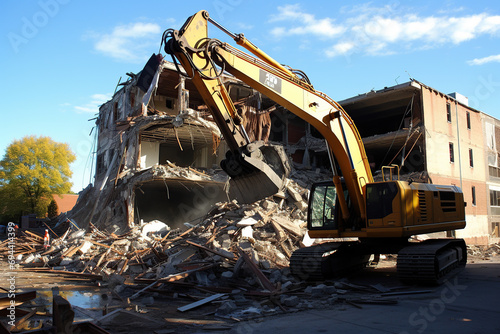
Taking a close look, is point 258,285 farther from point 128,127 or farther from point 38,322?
point 128,127

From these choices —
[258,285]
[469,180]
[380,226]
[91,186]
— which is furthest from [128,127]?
[469,180]

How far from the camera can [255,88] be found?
8.16 metres

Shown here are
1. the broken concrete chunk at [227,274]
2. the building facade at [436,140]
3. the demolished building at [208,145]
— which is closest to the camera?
the broken concrete chunk at [227,274]

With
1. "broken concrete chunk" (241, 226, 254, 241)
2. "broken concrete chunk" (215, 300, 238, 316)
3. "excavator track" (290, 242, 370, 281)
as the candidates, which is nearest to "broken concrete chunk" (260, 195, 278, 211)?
"broken concrete chunk" (241, 226, 254, 241)

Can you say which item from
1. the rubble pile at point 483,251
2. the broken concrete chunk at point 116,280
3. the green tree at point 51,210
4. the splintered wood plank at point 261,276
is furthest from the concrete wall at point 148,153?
the green tree at point 51,210

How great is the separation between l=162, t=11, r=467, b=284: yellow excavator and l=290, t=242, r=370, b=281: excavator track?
25 mm

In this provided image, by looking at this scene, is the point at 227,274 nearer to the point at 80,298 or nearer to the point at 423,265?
the point at 80,298

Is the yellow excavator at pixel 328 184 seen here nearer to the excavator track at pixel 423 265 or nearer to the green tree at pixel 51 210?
the excavator track at pixel 423 265

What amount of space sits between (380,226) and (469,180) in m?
22.8

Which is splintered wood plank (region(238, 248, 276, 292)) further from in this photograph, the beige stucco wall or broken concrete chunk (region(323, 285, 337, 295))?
the beige stucco wall

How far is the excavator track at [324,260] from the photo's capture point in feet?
31.5

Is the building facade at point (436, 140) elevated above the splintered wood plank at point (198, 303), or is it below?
above

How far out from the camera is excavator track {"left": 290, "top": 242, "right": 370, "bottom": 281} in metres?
9.60

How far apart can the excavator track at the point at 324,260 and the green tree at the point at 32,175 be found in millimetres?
38498
